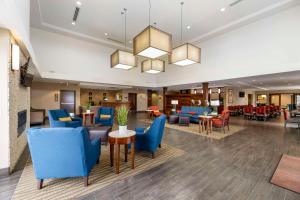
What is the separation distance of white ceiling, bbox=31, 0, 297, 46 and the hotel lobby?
0.05 m

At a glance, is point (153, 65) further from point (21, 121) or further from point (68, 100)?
point (68, 100)

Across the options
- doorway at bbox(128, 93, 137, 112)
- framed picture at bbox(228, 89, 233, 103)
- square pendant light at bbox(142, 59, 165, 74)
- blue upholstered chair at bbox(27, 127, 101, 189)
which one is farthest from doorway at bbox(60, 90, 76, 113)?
framed picture at bbox(228, 89, 233, 103)

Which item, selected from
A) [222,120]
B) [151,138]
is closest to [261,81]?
[222,120]

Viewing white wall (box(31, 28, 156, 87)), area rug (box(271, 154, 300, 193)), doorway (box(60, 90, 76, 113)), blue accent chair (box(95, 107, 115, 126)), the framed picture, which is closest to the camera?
area rug (box(271, 154, 300, 193))

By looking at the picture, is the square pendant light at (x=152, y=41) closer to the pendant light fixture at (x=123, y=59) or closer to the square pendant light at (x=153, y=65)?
the pendant light fixture at (x=123, y=59)

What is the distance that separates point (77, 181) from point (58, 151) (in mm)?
735

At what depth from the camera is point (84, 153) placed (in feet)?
7.11

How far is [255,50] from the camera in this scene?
6188mm

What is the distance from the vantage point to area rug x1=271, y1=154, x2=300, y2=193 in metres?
2.41

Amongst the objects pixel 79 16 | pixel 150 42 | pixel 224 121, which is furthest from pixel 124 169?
pixel 79 16

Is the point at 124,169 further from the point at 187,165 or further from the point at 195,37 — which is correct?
the point at 195,37

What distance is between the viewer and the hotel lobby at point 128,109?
223 cm

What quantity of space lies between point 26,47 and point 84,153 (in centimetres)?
309

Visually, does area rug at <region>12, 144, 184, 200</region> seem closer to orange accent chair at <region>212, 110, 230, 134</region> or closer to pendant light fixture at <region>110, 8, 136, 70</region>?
pendant light fixture at <region>110, 8, 136, 70</region>
